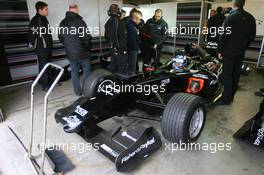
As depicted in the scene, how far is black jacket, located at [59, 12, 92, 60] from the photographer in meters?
3.55

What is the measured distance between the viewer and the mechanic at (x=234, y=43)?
312 centimetres

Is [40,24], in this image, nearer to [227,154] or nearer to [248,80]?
[227,154]

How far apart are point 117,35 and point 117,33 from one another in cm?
4

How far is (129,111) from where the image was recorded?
2666 mm

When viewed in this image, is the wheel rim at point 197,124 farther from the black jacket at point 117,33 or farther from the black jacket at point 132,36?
the black jacket at point 132,36

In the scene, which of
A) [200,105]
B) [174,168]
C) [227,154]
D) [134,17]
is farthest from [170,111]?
[134,17]

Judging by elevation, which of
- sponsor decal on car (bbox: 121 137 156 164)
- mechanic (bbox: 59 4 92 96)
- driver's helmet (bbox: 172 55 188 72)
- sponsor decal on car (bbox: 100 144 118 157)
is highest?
mechanic (bbox: 59 4 92 96)

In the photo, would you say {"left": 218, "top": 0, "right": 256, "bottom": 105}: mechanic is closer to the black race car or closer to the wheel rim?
the black race car

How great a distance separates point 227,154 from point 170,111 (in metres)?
0.85

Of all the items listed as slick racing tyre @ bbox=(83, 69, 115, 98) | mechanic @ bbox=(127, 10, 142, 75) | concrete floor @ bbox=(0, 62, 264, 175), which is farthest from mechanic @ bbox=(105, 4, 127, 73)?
concrete floor @ bbox=(0, 62, 264, 175)

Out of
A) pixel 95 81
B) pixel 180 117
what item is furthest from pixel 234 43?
pixel 95 81

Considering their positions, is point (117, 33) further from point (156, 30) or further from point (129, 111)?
point (129, 111)

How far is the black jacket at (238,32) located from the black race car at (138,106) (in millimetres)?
564

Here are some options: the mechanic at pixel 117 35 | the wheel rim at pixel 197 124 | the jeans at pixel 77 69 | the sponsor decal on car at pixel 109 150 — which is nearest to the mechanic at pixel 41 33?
the jeans at pixel 77 69
